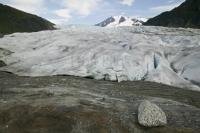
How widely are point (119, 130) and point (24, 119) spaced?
131 inches

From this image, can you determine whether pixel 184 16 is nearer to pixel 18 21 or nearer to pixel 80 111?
pixel 18 21

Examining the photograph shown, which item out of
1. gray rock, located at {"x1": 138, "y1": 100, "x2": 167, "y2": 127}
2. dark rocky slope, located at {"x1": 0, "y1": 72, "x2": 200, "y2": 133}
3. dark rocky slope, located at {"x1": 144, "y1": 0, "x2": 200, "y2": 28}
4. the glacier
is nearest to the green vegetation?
dark rocky slope, located at {"x1": 144, "y1": 0, "x2": 200, "y2": 28}

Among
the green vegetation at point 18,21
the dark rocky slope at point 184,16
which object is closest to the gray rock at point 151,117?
the dark rocky slope at point 184,16

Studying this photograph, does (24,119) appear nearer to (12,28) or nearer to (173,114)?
(173,114)

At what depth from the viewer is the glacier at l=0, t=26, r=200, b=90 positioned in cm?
2397

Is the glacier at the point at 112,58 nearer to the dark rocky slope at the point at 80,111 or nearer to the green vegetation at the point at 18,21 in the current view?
the dark rocky slope at the point at 80,111

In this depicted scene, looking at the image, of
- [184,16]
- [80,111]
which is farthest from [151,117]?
[184,16]

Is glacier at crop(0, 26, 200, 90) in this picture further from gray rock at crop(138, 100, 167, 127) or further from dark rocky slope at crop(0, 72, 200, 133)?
gray rock at crop(138, 100, 167, 127)

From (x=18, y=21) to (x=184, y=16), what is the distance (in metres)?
56.9

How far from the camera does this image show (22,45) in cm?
3328

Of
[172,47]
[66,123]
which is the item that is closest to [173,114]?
[66,123]

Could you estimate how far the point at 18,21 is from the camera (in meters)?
135

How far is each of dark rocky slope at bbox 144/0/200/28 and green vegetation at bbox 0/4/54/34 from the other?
40272mm

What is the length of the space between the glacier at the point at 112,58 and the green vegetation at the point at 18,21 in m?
95.9
